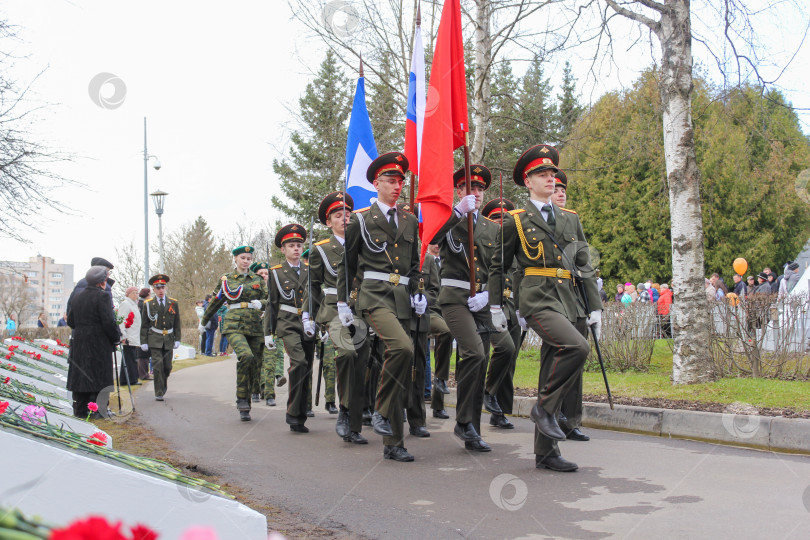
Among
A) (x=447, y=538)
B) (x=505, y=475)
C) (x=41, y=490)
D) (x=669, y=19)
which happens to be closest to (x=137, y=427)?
(x=505, y=475)

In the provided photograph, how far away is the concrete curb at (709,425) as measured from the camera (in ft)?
21.5

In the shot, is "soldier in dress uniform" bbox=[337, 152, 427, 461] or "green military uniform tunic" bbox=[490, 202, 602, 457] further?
"soldier in dress uniform" bbox=[337, 152, 427, 461]

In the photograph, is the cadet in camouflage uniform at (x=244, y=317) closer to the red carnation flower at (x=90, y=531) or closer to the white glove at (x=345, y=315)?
the white glove at (x=345, y=315)

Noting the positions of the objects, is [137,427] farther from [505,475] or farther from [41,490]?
[41,490]

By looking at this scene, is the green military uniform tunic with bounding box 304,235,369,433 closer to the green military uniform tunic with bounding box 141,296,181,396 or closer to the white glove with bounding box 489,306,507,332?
the white glove with bounding box 489,306,507,332

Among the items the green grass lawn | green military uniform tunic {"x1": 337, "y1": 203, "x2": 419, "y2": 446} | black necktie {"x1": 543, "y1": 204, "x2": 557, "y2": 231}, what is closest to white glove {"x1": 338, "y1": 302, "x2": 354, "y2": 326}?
green military uniform tunic {"x1": 337, "y1": 203, "x2": 419, "y2": 446}

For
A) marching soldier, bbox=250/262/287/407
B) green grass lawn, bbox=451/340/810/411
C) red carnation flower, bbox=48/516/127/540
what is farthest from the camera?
marching soldier, bbox=250/262/287/407

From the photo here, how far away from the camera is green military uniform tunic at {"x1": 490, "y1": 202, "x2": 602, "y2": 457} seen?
5.81 metres

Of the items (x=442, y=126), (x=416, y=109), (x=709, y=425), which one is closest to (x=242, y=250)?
(x=416, y=109)

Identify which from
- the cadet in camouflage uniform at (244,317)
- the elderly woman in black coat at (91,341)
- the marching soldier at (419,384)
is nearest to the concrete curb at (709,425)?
the marching soldier at (419,384)

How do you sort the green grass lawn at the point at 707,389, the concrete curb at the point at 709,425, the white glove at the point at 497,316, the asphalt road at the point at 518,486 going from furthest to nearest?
the green grass lawn at the point at 707,389 < the white glove at the point at 497,316 < the concrete curb at the point at 709,425 < the asphalt road at the point at 518,486

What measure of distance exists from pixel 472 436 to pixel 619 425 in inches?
78.7

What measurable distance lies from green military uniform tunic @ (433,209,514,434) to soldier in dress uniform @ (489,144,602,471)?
1.06 feet

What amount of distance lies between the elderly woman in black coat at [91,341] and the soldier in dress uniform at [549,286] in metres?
5.04
